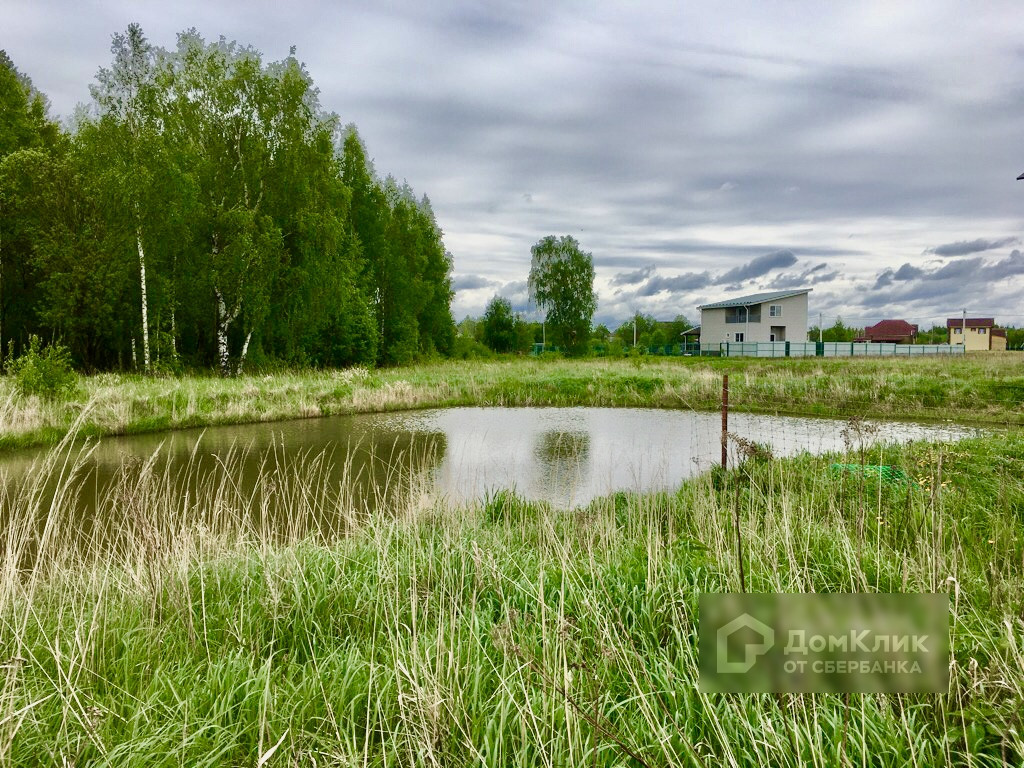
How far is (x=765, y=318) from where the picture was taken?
155 ft

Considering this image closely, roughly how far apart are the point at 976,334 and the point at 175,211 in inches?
3392

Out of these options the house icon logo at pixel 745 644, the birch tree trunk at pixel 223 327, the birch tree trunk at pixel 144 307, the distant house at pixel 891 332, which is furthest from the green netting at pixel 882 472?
the distant house at pixel 891 332

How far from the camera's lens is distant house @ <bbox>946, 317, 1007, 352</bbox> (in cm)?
7031

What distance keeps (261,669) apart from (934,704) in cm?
271

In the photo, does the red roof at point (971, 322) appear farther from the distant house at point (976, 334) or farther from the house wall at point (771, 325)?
the house wall at point (771, 325)

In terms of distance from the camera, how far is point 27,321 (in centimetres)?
2356

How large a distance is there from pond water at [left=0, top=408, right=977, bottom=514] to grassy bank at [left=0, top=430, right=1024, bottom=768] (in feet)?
8.96

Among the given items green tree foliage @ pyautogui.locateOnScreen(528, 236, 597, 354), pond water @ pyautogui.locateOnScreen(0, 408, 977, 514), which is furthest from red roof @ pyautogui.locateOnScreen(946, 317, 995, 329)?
pond water @ pyautogui.locateOnScreen(0, 408, 977, 514)

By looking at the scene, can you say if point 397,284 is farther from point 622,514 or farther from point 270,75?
point 622,514

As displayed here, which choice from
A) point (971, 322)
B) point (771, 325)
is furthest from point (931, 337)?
point (771, 325)

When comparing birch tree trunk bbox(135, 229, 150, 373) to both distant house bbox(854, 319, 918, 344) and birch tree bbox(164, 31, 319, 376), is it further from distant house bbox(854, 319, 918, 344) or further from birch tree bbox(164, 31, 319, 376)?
distant house bbox(854, 319, 918, 344)

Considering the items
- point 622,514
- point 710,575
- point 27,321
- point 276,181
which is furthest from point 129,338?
point 710,575

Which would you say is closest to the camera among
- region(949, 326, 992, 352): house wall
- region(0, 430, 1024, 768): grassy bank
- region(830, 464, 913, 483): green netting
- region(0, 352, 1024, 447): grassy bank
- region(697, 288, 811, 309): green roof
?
region(0, 430, 1024, 768): grassy bank

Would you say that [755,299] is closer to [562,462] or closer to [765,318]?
[765,318]
